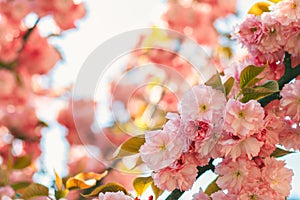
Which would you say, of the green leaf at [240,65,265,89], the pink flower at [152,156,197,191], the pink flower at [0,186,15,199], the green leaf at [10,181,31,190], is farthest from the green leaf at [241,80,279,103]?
the green leaf at [10,181,31,190]

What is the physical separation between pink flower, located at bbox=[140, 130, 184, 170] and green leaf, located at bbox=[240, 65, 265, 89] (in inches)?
5.1

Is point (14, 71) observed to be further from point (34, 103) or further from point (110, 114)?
point (110, 114)

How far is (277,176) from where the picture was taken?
2.78ft

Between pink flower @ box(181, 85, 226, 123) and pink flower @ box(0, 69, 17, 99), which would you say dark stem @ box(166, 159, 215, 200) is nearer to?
pink flower @ box(181, 85, 226, 123)

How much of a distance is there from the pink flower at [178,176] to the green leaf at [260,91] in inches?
4.9

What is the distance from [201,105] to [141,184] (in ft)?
0.57

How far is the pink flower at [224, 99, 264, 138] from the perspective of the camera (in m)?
0.80

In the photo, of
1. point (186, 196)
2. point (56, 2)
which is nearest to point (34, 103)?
point (56, 2)

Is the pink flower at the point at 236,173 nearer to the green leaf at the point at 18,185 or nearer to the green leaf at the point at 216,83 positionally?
the green leaf at the point at 216,83

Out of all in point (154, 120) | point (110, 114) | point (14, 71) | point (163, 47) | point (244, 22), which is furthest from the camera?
point (14, 71)

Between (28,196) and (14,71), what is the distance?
86 cm

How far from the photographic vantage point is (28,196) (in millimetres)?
1061

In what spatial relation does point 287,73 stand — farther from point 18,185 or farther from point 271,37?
point 18,185

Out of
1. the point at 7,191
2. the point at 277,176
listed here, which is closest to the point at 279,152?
the point at 277,176
